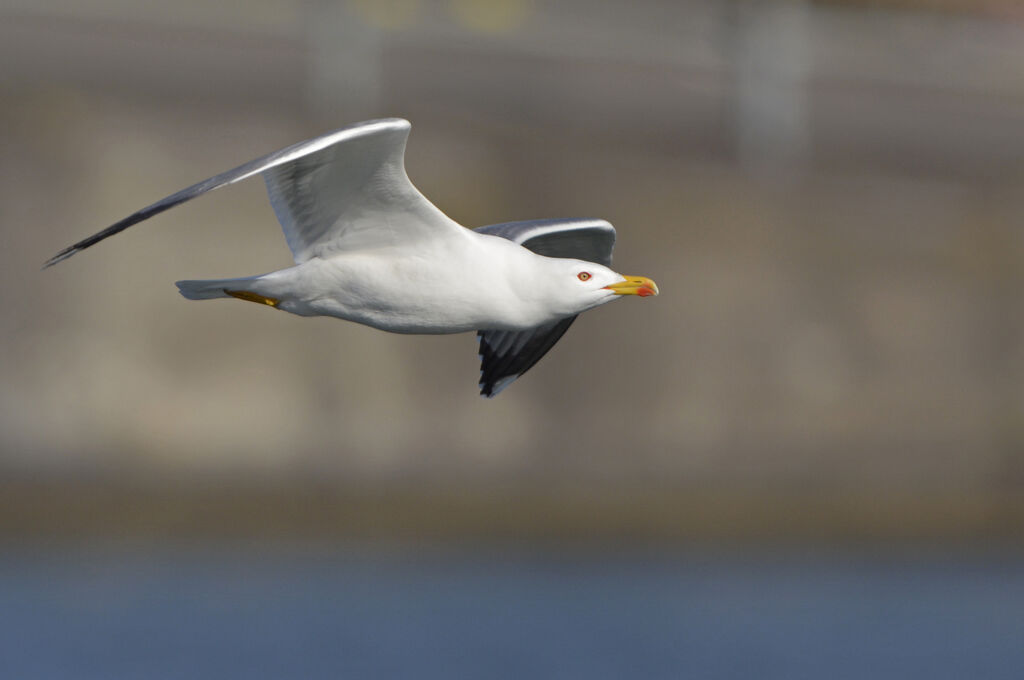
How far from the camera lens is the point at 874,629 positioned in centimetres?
1686

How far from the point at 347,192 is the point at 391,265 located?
34 centimetres

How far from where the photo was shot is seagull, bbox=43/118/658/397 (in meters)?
6.25

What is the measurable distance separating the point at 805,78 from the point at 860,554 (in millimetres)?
5299

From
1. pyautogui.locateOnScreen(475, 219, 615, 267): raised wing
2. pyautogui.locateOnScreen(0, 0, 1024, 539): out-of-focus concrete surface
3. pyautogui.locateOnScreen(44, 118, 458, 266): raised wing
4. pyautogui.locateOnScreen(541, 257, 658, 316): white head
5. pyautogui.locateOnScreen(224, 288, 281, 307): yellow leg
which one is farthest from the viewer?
pyautogui.locateOnScreen(0, 0, 1024, 539): out-of-focus concrete surface

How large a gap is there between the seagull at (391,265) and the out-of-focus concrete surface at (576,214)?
7.76 m

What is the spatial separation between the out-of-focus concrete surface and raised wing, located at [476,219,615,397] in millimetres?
6410

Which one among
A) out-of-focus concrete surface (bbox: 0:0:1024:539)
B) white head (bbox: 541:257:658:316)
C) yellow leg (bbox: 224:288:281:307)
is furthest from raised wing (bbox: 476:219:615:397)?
out-of-focus concrete surface (bbox: 0:0:1024:539)

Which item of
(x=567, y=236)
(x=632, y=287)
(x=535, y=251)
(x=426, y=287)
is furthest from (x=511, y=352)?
(x=426, y=287)

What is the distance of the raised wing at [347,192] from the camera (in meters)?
6.02

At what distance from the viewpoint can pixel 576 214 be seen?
1532cm

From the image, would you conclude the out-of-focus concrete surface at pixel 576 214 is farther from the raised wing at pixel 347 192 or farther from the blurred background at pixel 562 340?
the raised wing at pixel 347 192

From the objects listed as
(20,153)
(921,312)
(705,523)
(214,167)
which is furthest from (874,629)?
(20,153)

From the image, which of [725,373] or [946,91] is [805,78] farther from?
[725,373]

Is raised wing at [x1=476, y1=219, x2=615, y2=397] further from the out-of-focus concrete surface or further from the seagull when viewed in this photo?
the out-of-focus concrete surface
